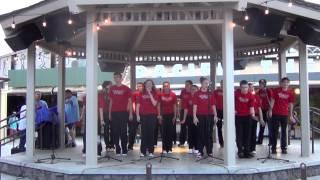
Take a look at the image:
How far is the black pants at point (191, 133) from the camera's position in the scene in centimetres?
1239

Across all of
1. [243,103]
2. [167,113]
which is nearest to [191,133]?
[167,113]

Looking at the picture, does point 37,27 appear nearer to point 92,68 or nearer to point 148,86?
point 92,68

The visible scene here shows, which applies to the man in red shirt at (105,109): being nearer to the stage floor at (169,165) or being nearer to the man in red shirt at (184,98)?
the stage floor at (169,165)

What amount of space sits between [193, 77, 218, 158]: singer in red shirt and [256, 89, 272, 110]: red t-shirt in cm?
169

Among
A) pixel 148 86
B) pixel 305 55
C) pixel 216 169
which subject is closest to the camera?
pixel 216 169

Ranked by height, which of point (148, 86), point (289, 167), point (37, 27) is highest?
point (37, 27)

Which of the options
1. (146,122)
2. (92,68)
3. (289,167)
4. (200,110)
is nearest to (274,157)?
(289,167)

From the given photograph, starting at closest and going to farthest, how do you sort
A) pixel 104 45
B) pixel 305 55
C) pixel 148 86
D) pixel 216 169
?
pixel 216 169
pixel 148 86
pixel 305 55
pixel 104 45

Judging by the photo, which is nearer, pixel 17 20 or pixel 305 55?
pixel 17 20

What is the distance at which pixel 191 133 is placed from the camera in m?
12.5

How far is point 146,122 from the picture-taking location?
1145 centimetres

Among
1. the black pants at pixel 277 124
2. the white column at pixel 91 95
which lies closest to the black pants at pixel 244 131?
the black pants at pixel 277 124

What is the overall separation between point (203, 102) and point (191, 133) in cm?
155

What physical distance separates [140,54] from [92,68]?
20.8ft
